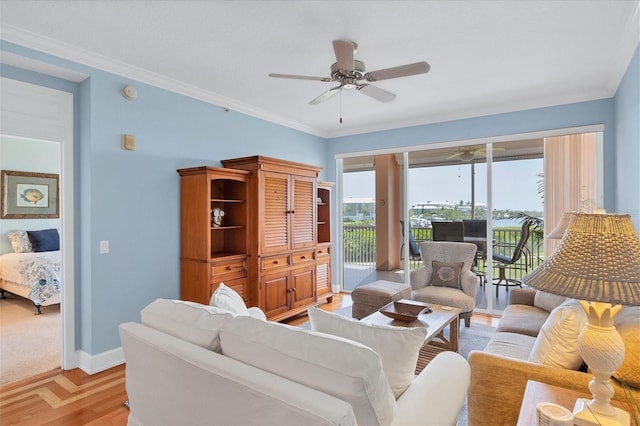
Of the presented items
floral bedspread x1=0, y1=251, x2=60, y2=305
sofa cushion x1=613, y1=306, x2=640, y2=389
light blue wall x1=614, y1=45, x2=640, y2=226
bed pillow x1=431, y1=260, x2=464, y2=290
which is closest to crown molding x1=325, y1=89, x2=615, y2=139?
light blue wall x1=614, y1=45, x2=640, y2=226

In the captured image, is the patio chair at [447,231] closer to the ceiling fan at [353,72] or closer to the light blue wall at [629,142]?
the light blue wall at [629,142]

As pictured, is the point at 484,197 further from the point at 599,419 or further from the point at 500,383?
the point at 599,419

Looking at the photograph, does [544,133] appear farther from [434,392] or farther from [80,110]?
[80,110]

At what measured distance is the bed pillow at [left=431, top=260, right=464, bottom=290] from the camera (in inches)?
153

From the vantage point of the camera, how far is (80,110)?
299 cm

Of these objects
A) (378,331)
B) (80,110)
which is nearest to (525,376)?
(378,331)

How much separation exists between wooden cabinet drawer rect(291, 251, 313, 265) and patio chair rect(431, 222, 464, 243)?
1851 mm

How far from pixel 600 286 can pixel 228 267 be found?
3.07m

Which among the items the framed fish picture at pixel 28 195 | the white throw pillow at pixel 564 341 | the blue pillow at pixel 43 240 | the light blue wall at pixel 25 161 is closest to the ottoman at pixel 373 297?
the white throw pillow at pixel 564 341

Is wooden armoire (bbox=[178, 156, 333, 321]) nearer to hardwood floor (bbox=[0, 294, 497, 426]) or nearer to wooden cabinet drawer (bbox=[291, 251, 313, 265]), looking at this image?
wooden cabinet drawer (bbox=[291, 251, 313, 265])

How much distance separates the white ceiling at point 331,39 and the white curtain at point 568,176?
51 centimetres

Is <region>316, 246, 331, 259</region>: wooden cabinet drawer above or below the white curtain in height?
below

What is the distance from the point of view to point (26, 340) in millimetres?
3537

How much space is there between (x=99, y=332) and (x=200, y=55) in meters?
2.51
